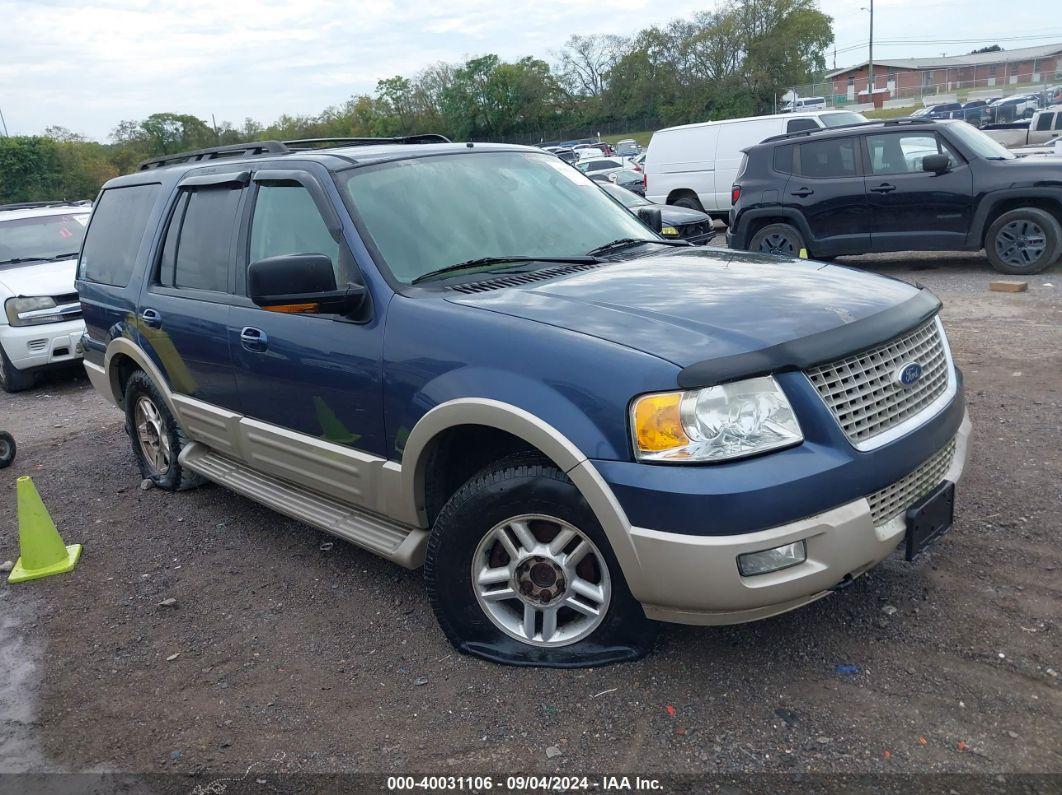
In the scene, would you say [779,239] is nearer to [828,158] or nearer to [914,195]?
[828,158]

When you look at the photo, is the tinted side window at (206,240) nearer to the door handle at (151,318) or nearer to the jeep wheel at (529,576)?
the door handle at (151,318)

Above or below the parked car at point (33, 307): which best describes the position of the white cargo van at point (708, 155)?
above

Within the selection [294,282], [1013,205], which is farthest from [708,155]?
[294,282]

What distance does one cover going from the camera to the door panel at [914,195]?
32.6 feet

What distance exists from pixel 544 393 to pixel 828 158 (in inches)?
364

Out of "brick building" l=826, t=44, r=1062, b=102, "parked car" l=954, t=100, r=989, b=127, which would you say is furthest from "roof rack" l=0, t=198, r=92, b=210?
"brick building" l=826, t=44, r=1062, b=102

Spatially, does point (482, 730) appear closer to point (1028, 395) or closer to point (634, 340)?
point (634, 340)

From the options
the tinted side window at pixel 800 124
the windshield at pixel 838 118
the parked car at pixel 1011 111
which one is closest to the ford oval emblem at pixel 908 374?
the tinted side window at pixel 800 124

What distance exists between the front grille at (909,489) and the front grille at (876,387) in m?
0.18

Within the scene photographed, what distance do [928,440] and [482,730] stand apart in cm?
180

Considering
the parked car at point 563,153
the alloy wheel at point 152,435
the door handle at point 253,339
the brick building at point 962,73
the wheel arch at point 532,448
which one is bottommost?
the alloy wheel at point 152,435

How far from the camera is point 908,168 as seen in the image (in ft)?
33.7

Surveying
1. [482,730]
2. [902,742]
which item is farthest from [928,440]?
[482,730]

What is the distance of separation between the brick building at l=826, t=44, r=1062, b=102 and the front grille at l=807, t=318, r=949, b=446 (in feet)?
247
